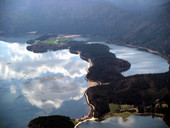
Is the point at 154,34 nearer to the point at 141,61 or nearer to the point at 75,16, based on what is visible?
the point at 141,61

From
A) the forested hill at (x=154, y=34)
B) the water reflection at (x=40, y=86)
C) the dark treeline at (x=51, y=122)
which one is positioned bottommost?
the water reflection at (x=40, y=86)

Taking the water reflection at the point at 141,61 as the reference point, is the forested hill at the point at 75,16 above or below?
above

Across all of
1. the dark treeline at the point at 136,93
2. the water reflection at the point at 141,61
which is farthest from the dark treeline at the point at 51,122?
the water reflection at the point at 141,61

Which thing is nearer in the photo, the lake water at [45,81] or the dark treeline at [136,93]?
the dark treeline at [136,93]

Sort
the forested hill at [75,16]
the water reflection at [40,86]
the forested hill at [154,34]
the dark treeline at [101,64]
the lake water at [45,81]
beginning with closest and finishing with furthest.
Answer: the water reflection at [40,86], the lake water at [45,81], the dark treeline at [101,64], the forested hill at [154,34], the forested hill at [75,16]

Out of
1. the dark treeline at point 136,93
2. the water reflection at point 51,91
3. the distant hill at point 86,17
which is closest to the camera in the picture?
the dark treeline at point 136,93

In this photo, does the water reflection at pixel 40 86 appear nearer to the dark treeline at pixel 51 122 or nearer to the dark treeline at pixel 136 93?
the dark treeline at pixel 51 122

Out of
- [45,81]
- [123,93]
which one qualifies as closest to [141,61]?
[45,81]

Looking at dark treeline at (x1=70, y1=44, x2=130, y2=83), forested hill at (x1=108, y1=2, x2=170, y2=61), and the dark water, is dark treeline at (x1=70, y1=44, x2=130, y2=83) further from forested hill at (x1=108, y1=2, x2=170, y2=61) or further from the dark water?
the dark water

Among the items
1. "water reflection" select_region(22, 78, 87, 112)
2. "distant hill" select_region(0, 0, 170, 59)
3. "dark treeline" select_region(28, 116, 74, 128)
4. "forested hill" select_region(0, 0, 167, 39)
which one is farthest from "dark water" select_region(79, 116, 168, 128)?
"forested hill" select_region(0, 0, 167, 39)
